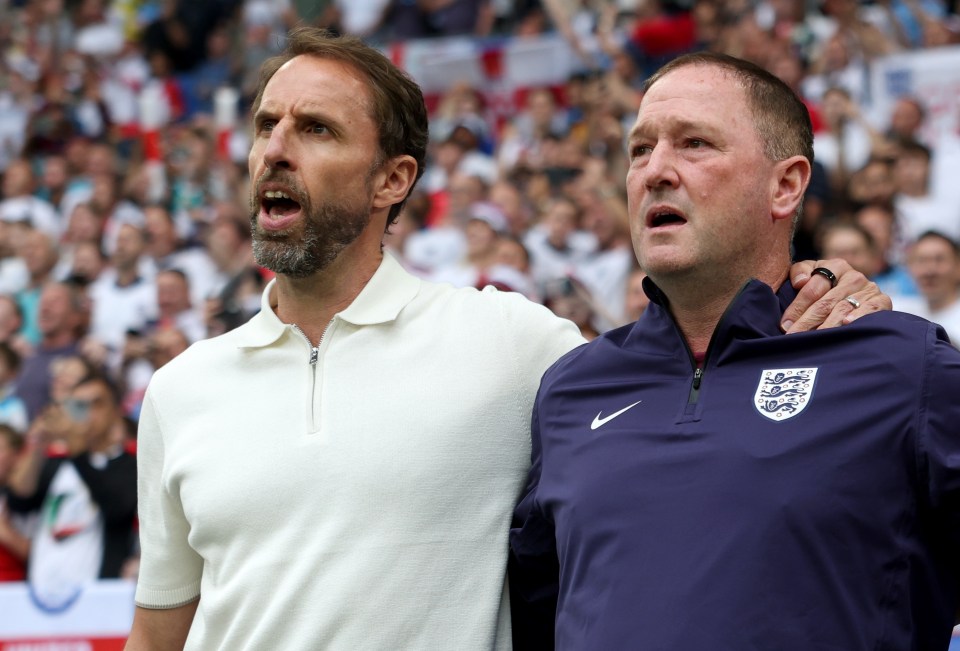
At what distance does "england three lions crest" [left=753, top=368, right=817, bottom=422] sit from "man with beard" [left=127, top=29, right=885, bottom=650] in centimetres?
15

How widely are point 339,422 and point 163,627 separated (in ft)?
2.15

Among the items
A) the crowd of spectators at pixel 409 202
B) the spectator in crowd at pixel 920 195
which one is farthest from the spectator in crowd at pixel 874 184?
the spectator in crowd at pixel 920 195

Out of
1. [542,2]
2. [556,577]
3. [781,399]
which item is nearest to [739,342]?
[781,399]

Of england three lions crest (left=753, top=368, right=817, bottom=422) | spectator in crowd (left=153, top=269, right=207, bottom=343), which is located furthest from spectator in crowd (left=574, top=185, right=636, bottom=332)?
england three lions crest (left=753, top=368, right=817, bottom=422)

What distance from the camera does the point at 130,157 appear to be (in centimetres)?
1277

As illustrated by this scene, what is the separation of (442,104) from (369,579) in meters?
9.73

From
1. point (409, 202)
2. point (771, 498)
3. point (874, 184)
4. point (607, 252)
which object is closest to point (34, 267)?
point (409, 202)

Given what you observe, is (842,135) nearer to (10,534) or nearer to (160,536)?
(10,534)

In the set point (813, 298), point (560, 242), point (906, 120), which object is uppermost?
→ point (813, 298)

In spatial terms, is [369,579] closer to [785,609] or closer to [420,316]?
[420,316]

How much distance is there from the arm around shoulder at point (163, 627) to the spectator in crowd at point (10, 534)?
3.53m

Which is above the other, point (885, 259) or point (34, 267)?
point (885, 259)

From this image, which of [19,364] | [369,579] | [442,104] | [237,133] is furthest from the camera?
[237,133]

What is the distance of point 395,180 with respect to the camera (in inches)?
120
